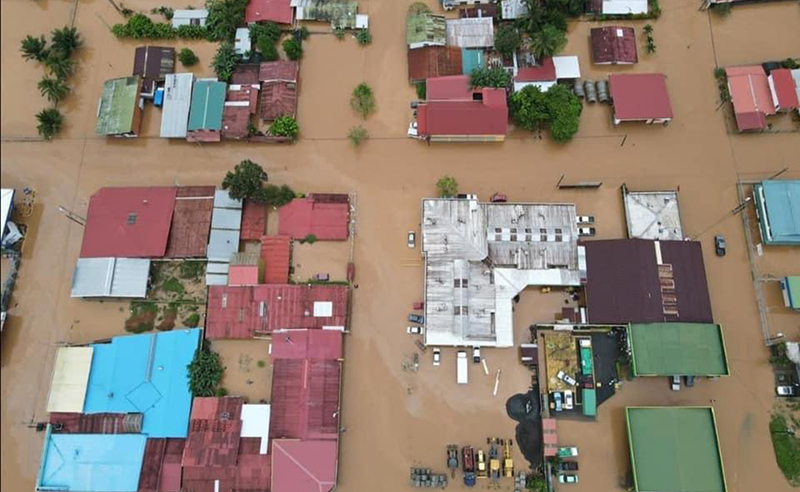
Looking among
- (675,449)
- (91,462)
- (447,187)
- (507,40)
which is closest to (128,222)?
(91,462)

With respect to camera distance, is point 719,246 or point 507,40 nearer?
point 719,246

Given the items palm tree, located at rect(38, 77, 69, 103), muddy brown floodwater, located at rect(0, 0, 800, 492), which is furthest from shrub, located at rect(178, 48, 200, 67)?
palm tree, located at rect(38, 77, 69, 103)

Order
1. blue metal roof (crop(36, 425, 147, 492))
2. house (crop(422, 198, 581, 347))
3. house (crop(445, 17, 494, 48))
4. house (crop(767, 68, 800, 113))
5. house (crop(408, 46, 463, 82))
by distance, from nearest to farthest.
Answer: blue metal roof (crop(36, 425, 147, 492))
house (crop(422, 198, 581, 347))
house (crop(767, 68, 800, 113))
house (crop(408, 46, 463, 82))
house (crop(445, 17, 494, 48))

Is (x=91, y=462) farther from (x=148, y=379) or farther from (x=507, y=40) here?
(x=507, y=40)

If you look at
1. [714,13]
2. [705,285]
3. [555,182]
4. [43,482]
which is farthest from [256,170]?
[714,13]

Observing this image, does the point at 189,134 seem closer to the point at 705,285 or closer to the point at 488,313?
the point at 488,313

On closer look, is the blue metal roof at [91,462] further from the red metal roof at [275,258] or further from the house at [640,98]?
the house at [640,98]

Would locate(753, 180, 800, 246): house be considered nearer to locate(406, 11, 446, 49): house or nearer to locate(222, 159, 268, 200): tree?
locate(406, 11, 446, 49): house
